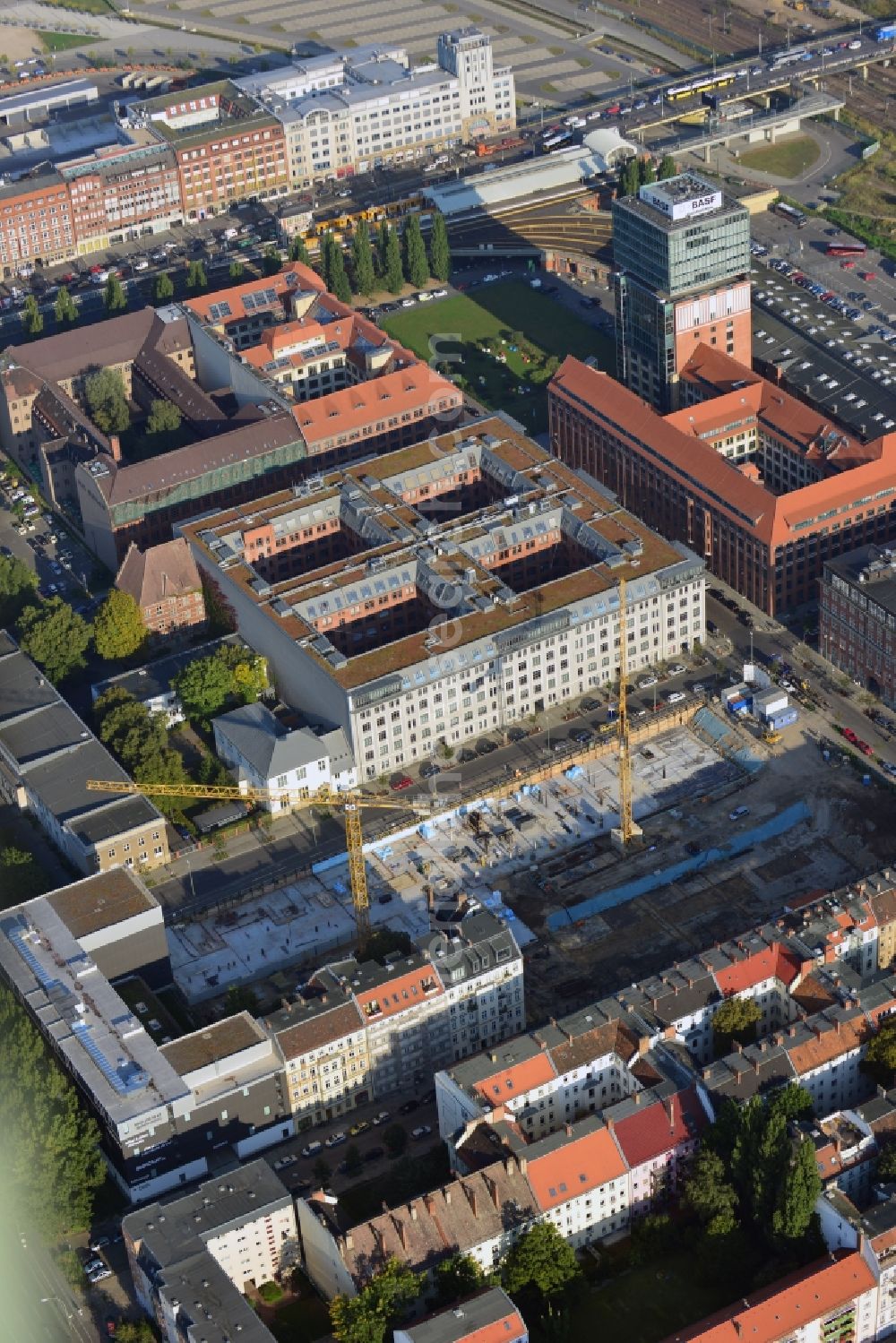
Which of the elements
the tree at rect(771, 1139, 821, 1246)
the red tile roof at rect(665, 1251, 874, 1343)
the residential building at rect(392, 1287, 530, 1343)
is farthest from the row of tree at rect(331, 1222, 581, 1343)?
the tree at rect(771, 1139, 821, 1246)

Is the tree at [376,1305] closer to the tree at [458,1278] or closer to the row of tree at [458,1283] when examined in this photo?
the row of tree at [458,1283]

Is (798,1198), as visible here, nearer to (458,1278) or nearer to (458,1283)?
(458,1278)

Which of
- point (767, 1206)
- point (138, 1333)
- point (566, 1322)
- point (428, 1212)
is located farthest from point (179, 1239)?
point (767, 1206)

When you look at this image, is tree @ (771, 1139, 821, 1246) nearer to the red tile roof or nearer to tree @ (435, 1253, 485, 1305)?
the red tile roof

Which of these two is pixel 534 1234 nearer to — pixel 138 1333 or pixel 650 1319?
pixel 650 1319

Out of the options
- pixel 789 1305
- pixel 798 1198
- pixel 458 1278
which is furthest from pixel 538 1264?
pixel 798 1198

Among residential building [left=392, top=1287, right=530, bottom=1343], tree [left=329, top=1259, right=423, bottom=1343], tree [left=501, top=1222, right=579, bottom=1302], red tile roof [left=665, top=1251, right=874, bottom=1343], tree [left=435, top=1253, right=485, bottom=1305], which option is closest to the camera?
residential building [left=392, top=1287, right=530, bottom=1343]

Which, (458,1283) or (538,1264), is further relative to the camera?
(538,1264)
